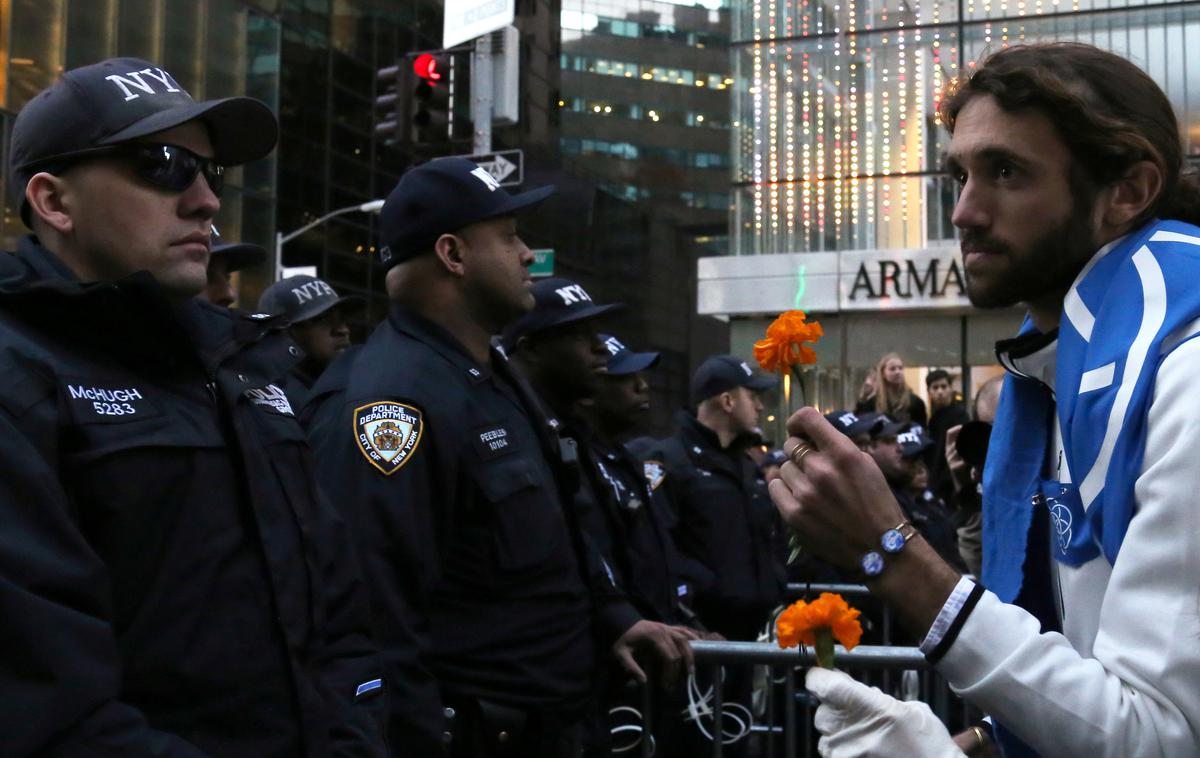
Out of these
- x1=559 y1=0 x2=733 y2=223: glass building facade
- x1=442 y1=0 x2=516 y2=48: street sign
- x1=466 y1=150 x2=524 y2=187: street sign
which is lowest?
x1=466 y1=150 x2=524 y2=187: street sign

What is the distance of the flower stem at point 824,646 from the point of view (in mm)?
2227

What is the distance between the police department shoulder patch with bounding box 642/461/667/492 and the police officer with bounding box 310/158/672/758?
3.41 metres

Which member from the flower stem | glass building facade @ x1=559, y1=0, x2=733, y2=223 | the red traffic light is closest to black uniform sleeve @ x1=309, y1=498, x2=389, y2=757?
the flower stem

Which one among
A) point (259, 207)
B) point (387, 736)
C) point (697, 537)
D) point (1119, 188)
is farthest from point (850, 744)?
point (259, 207)

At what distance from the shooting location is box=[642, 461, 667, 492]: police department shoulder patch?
313 inches

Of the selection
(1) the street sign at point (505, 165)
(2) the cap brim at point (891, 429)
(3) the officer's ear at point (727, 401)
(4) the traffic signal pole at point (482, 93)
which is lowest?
(2) the cap brim at point (891, 429)

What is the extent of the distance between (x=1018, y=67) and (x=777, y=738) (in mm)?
6532

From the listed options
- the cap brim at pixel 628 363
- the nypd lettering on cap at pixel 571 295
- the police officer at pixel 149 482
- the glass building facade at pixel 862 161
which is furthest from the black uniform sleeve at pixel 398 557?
the glass building facade at pixel 862 161

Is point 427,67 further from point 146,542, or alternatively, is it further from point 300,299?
point 146,542

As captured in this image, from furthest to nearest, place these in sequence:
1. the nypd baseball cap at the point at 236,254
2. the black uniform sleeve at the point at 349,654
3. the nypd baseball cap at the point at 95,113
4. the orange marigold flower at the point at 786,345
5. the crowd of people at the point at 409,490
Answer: the nypd baseball cap at the point at 236,254 → the black uniform sleeve at the point at 349,654 → the nypd baseball cap at the point at 95,113 → the orange marigold flower at the point at 786,345 → the crowd of people at the point at 409,490

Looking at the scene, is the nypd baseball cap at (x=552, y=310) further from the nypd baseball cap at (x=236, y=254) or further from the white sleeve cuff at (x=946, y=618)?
the white sleeve cuff at (x=946, y=618)

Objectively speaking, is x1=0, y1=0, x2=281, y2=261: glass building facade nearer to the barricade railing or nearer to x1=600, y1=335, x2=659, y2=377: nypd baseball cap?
x1=600, y1=335, x2=659, y2=377: nypd baseball cap

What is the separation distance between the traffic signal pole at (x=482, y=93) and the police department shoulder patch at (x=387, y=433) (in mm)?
7465

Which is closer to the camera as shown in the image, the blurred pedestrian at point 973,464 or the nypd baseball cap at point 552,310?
the blurred pedestrian at point 973,464
